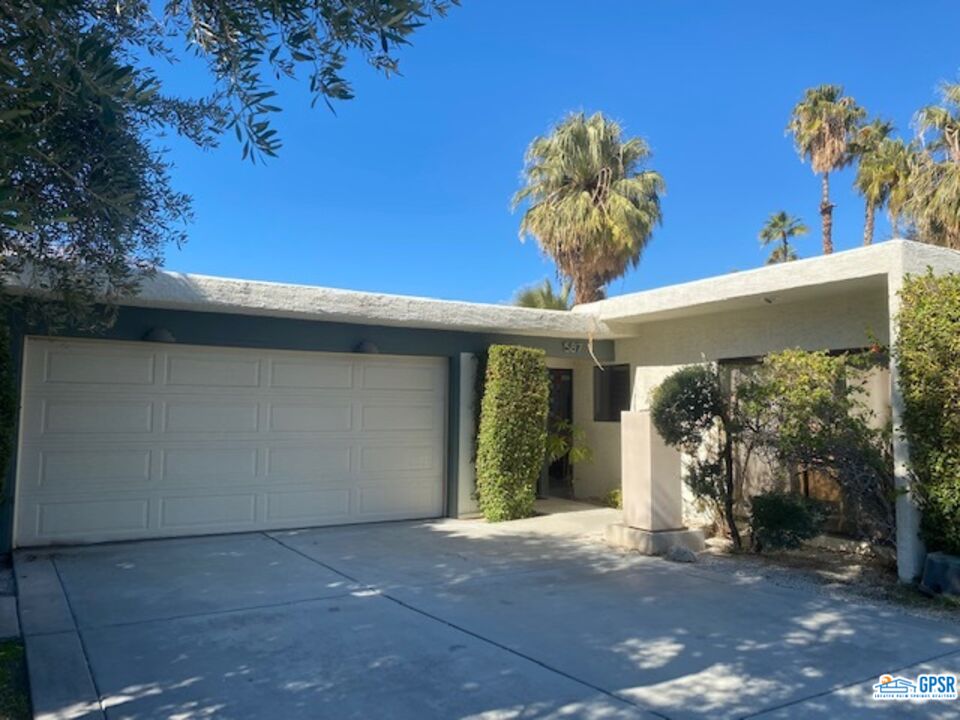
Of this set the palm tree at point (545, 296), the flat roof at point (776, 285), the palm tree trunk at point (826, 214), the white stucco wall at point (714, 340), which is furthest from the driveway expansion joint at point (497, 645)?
the palm tree trunk at point (826, 214)

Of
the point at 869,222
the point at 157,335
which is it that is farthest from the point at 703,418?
the point at 869,222

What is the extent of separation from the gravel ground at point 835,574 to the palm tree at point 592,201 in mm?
9451

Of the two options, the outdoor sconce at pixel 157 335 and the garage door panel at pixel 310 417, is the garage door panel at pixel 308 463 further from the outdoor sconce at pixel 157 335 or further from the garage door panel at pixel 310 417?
the outdoor sconce at pixel 157 335

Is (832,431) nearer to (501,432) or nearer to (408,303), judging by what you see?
(501,432)

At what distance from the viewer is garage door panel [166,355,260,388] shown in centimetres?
949

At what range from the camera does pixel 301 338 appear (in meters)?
10.1

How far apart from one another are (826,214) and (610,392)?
16966 mm

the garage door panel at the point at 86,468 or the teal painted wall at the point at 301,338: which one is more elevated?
the teal painted wall at the point at 301,338

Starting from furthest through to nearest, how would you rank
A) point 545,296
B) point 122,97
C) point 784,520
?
point 545,296 → point 784,520 → point 122,97

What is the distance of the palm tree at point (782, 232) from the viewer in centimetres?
3434

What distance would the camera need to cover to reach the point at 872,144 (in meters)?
23.0

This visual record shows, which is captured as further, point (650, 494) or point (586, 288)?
point (586, 288)

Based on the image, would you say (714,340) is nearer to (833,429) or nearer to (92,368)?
(833,429)

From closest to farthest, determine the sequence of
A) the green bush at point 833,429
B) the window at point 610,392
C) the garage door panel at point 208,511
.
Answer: the green bush at point 833,429 < the garage door panel at point 208,511 < the window at point 610,392
